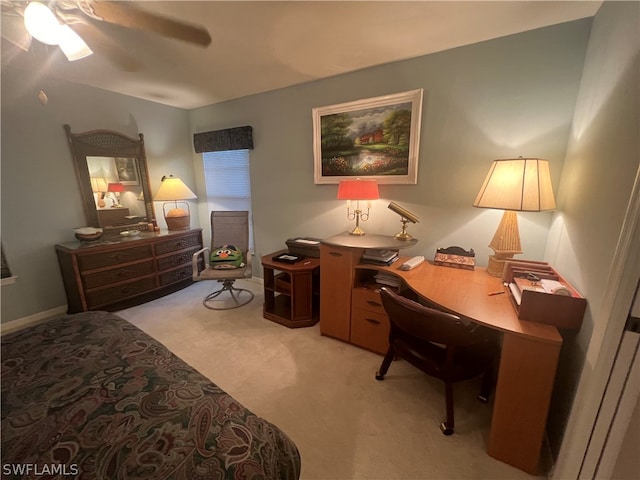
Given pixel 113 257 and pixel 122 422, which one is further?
pixel 113 257

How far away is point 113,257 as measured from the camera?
2682 millimetres

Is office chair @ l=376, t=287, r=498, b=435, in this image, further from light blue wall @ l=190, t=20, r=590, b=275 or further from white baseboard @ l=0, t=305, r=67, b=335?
white baseboard @ l=0, t=305, r=67, b=335

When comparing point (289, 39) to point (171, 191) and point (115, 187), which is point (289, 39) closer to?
point (171, 191)

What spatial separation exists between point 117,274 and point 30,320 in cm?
86

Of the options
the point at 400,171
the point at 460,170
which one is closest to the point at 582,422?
the point at 460,170

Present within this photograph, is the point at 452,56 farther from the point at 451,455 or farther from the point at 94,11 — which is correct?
the point at 451,455

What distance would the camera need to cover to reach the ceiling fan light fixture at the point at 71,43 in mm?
1244

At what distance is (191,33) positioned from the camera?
129 centimetres

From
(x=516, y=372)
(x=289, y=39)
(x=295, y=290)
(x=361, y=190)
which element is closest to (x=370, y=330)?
(x=295, y=290)

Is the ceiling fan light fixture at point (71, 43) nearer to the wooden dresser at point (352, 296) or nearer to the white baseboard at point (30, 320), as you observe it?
the wooden dresser at point (352, 296)

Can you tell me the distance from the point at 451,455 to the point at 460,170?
1866mm

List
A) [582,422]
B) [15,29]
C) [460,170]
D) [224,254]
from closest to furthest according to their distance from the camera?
[582,422], [15,29], [460,170], [224,254]

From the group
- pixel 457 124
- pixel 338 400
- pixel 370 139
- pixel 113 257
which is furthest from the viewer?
pixel 113 257

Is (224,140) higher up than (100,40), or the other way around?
(100,40)
